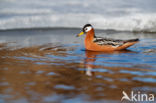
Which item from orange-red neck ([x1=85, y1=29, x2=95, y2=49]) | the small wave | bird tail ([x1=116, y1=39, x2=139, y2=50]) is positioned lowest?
bird tail ([x1=116, y1=39, x2=139, y2=50])

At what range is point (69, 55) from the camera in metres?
7.37

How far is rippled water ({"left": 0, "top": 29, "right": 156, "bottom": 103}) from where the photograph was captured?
407 cm

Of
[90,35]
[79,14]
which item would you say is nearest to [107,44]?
[90,35]

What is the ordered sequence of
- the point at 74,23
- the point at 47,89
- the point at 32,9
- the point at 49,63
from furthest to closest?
the point at 32,9 < the point at 74,23 < the point at 49,63 < the point at 47,89

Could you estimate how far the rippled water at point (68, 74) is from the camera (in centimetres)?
407

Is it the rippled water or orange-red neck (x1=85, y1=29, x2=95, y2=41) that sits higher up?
orange-red neck (x1=85, y1=29, x2=95, y2=41)

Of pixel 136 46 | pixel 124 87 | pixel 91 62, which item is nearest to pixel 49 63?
pixel 91 62

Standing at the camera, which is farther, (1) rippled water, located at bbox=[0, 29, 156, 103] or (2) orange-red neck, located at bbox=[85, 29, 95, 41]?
(2) orange-red neck, located at bbox=[85, 29, 95, 41]

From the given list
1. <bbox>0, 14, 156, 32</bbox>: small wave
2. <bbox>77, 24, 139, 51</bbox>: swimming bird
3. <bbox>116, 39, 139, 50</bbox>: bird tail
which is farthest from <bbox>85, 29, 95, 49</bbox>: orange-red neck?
<bbox>0, 14, 156, 32</bbox>: small wave

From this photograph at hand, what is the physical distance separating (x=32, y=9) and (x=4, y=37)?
2.93 m

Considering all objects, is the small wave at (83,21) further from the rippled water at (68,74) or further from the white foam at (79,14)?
the rippled water at (68,74)

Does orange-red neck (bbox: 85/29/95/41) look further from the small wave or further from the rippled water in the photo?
the small wave

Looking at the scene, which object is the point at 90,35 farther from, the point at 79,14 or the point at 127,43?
the point at 79,14

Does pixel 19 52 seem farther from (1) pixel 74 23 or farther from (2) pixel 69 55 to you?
(1) pixel 74 23
